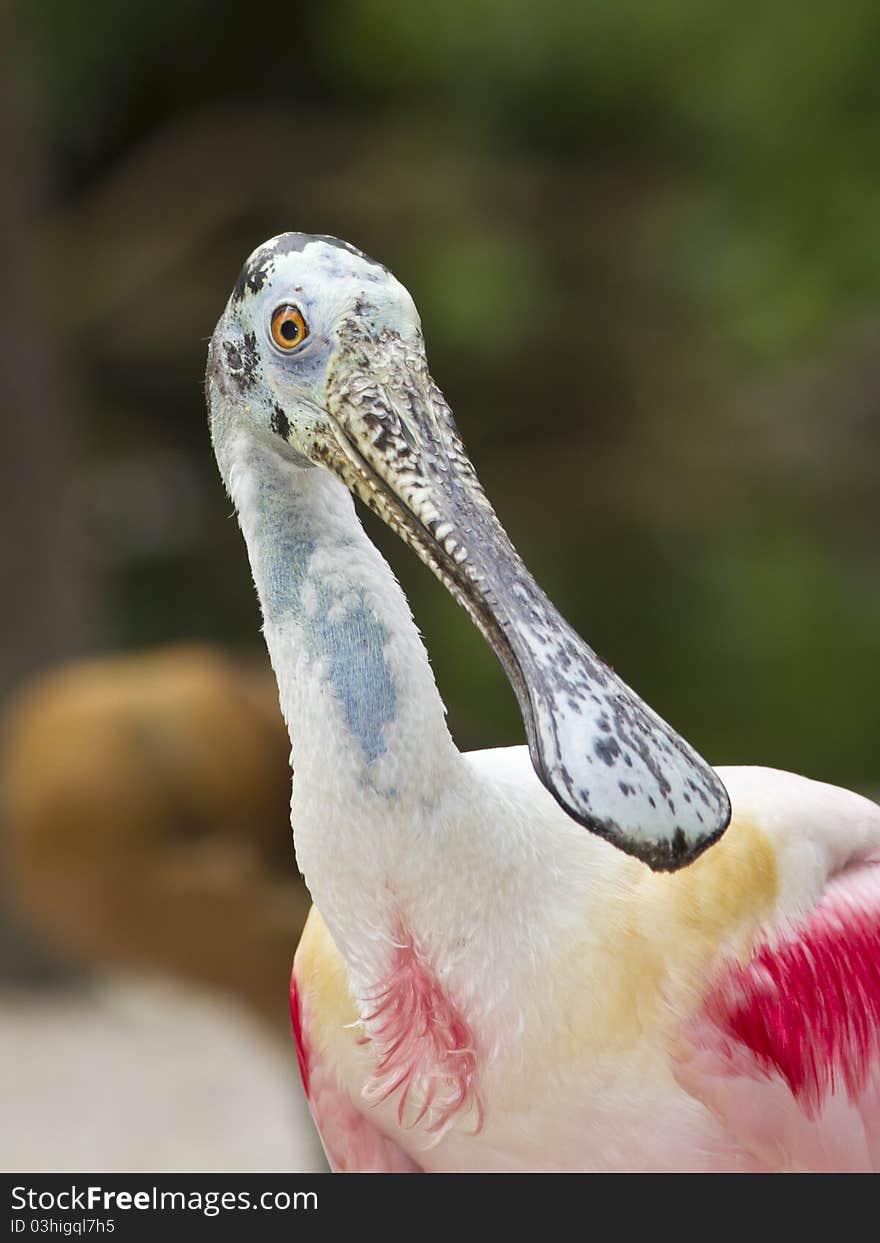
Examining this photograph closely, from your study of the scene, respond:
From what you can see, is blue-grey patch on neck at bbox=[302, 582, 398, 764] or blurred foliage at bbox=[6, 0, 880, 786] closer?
blue-grey patch on neck at bbox=[302, 582, 398, 764]

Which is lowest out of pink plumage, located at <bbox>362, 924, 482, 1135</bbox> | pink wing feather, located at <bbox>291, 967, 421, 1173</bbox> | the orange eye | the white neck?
pink wing feather, located at <bbox>291, 967, 421, 1173</bbox>

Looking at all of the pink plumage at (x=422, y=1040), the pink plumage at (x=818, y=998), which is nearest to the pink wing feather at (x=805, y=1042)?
the pink plumage at (x=818, y=998)

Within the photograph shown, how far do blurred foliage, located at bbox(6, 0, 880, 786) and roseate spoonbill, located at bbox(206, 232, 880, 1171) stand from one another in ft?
16.3

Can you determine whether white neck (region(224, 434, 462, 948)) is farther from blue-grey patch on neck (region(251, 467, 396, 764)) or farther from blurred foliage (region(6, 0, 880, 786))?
blurred foliage (region(6, 0, 880, 786))

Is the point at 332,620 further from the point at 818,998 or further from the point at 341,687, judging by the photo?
the point at 818,998

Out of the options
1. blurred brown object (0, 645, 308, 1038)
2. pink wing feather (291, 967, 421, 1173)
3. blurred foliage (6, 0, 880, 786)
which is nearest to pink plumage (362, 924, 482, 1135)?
pink wing feather (291, 967, 421, 1173)

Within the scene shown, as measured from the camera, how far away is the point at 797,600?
744 cm

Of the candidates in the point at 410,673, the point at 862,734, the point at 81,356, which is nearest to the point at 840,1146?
the point at 410,673

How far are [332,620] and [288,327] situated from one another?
0.19 metres

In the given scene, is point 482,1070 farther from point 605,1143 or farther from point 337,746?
point 337,746

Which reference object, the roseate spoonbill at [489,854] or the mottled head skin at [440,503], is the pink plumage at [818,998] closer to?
the roseate spoonbill at [489,854]

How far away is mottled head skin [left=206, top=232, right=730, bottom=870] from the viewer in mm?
1066

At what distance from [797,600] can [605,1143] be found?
639cm

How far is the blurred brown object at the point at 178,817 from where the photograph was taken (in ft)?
9.02
